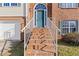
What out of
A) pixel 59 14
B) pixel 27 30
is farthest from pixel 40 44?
pixel 59 14

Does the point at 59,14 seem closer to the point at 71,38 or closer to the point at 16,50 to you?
the point at 71,38

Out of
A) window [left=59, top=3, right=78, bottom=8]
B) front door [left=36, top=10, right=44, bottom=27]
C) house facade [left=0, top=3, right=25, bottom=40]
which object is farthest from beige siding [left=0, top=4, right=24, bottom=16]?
window [left=59, top=3, right=78, bottom=8]

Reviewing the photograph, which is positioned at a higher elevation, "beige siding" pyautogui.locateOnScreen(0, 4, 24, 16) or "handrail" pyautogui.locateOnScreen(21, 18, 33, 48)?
"beige siding" pyautogui.locateOnScreen(0, 4, 24, 16)

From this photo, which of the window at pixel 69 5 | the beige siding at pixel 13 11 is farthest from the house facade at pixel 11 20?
the window at pixel 69 5

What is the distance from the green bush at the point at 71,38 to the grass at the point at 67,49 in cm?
3

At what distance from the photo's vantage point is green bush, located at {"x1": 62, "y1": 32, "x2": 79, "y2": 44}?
716cm

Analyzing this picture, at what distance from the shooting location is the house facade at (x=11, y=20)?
7.17m

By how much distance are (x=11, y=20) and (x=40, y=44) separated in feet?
0.76

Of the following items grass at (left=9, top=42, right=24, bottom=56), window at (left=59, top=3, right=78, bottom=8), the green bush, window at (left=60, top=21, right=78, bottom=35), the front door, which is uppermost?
window at (left=59, top=3, right=78, bottom=8)

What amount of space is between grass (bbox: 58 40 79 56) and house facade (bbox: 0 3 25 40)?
0.26 m

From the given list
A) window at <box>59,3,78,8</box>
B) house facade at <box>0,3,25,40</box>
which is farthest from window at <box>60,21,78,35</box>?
house facade at <box>0,3,25,40</box>

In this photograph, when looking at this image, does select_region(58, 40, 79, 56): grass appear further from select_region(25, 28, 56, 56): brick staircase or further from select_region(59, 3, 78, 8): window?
select_region(59, 3, 78, 8): window

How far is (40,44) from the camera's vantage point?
7.18 m

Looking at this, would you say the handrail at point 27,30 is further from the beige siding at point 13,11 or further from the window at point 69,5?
the window at point 69,5
